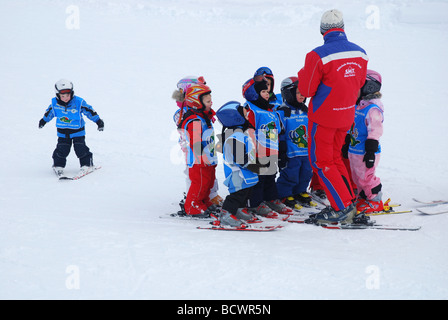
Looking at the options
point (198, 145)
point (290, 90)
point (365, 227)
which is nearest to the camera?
point (365, 227)

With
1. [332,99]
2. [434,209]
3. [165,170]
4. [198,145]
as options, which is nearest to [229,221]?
[198,145]

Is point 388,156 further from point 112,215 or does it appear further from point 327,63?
point 112,215

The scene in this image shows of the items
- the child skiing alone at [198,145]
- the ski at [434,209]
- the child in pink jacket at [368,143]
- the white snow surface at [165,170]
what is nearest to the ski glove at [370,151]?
the child in pink jacket at [368,143]

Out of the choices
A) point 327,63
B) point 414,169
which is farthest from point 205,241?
point 414,169

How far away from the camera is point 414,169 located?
329 inches

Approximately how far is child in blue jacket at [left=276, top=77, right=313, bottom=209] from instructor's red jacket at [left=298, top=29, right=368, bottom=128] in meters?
0.93

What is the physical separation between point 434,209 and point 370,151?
1053 millimetres

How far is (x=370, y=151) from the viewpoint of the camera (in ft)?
18.9

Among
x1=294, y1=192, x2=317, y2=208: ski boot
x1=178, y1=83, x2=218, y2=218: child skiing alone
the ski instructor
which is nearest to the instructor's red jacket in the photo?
the ski instructor

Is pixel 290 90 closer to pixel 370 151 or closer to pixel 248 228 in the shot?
pixel 370 151

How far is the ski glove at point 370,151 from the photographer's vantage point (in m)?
5.73

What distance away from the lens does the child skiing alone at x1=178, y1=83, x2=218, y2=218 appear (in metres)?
5.70

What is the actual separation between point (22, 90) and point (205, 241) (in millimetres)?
10859

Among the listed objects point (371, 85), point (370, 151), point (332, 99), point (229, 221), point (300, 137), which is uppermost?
point (371, 85)
